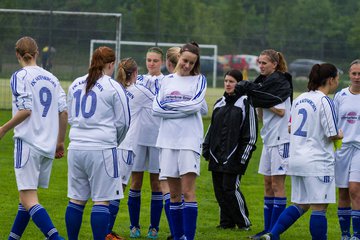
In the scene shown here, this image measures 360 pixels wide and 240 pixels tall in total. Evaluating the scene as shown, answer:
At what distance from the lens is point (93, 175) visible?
25.1 feet

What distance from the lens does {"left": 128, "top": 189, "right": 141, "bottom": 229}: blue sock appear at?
31.4ft

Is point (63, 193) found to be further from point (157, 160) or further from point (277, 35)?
point (277, 35)

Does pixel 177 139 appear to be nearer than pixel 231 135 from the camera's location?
Yes

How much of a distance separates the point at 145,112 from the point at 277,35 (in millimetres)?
16259

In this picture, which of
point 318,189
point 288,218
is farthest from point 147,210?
point 318,189

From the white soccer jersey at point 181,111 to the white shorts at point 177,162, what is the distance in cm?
5

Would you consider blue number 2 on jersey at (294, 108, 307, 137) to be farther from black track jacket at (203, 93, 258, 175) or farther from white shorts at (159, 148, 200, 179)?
black track jacket at (203, 93, 258, 175)

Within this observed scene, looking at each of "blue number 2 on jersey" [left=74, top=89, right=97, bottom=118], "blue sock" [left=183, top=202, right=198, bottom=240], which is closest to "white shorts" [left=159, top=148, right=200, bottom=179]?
"blue sock" [left=183, top=202, right=198, bottom=240]

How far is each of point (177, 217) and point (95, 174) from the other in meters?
1.29

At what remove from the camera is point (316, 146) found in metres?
8.20

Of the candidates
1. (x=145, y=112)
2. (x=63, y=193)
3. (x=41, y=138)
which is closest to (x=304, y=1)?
(x=63, y=193)

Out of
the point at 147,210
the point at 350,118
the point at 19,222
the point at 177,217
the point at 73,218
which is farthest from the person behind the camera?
the point at 147,210

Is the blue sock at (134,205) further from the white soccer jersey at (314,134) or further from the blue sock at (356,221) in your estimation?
the blue sock at (356,221)

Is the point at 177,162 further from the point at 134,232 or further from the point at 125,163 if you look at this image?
the point at 134,232
